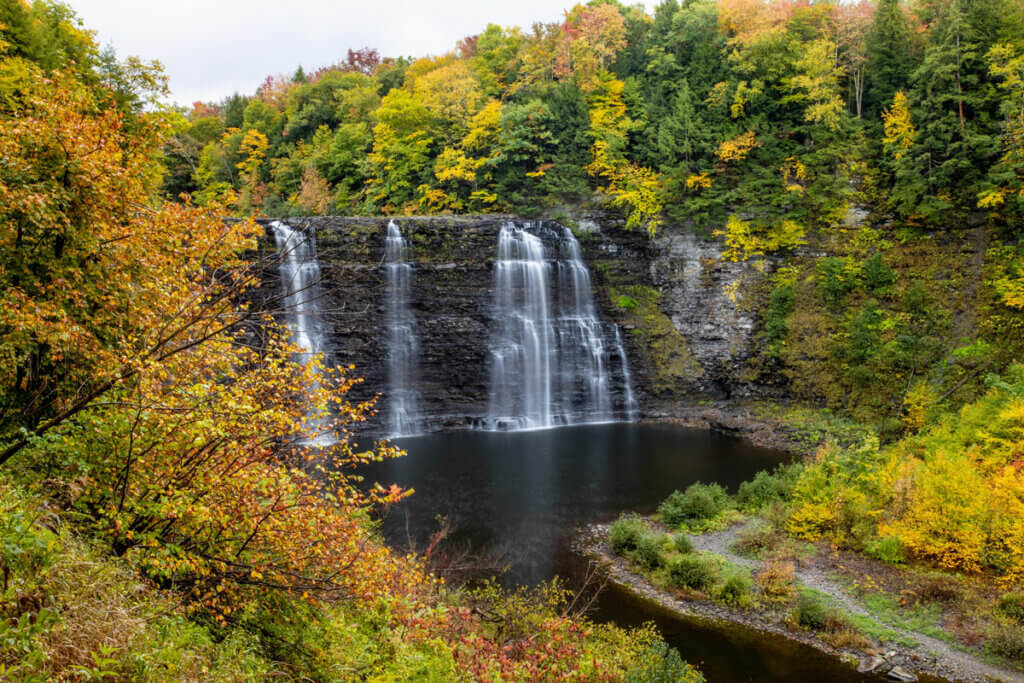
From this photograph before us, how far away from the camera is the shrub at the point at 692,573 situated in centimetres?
1537

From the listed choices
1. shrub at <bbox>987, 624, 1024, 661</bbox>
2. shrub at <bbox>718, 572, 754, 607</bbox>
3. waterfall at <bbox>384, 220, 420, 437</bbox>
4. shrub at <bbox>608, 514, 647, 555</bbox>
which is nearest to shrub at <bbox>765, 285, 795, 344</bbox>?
shrub at <bbox>608, 514, 647, 555</bbox>

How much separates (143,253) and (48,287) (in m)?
1.29

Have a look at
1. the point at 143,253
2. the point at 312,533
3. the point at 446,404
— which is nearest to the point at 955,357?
the point at 446,404

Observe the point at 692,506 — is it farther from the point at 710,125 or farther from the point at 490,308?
the point at 710,125

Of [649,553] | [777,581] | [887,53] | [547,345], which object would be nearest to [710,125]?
[887,53]

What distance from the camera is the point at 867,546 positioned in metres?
16.5

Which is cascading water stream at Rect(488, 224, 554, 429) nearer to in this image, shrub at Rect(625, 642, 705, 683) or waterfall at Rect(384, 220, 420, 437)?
waterfall at Rect(384, 220, 420, 437)

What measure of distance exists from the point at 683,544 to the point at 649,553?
1.19 meters

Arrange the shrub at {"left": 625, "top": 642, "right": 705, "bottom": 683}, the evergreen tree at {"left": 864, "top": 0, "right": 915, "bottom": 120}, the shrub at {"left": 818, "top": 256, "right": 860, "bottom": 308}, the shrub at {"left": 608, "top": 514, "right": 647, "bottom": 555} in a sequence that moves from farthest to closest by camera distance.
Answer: the evergreen tree at {"left": 864, "top": 0, "right": 915, "bottom": 120}
the shrub at {"left": 818, "top": 256, "right": 860, "bottom": 308}
the shrub at {"left": 608, "top": 514, "right": 647, "bottom": 555}
the shrub at {"left": 625, "top": 642, "right": 705, "bottom": 683}

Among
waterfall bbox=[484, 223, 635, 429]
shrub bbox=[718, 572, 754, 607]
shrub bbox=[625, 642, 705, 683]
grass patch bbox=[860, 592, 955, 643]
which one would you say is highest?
waterfall bbox=[484, 223, 635, 429]

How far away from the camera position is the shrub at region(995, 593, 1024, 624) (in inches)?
513

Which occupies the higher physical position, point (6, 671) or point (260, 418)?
point (260, 418)

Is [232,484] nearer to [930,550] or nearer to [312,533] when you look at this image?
[312,533]

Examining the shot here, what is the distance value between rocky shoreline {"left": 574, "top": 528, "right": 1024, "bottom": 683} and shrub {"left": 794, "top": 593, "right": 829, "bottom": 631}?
238 millimetres
